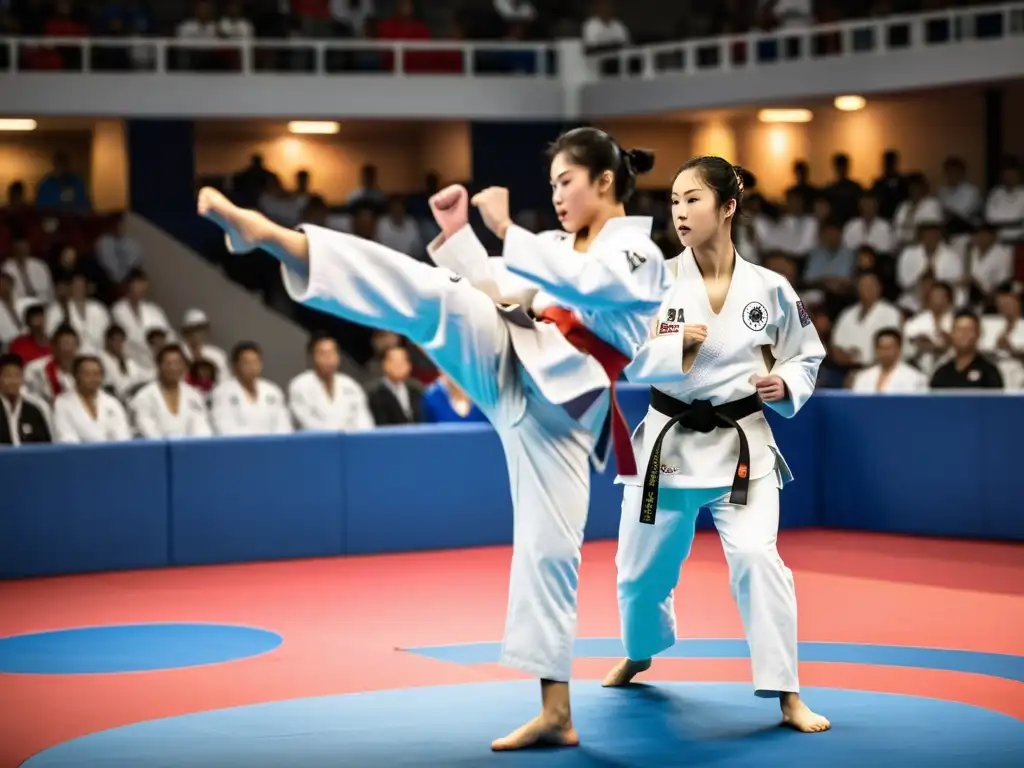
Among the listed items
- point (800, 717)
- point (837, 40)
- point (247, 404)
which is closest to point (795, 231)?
point (837, 40)

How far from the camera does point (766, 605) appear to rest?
4.54 meters

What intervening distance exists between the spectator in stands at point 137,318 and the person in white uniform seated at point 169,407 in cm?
257

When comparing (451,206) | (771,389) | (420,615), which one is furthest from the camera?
(420,615)

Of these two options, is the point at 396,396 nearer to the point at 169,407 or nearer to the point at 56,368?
the point at 169,407

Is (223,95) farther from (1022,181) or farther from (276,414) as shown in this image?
(1022,181)

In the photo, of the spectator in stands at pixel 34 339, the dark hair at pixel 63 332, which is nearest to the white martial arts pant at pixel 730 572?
→ the dark hair at pixel 63 332

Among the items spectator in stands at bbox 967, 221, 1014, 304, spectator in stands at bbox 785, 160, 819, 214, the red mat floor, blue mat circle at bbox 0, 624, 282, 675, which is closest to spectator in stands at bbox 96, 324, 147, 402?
the red mat floor

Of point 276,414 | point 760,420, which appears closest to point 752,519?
point 760,420

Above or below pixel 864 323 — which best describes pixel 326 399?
below

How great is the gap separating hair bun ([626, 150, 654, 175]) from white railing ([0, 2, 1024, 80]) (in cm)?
892

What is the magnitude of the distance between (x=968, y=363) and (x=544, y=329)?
18.1 ft

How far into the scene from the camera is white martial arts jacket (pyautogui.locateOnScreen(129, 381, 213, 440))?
923 centimetres

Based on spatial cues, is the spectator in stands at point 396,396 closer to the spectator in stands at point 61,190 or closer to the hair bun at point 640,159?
the hair bun at point 640,159

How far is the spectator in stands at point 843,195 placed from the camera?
13.7 metres
